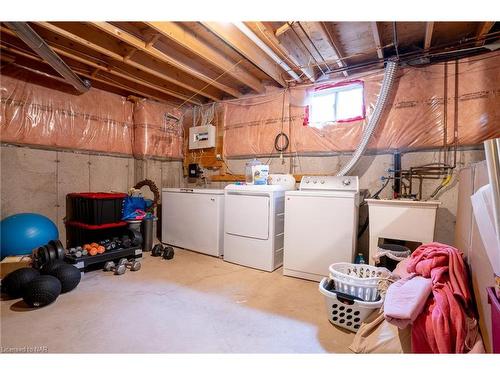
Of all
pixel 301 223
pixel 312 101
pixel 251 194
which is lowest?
pixel 301 223

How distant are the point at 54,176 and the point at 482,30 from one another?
4.85 meters

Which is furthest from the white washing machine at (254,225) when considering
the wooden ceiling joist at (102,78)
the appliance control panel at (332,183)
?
the wooden ceiling joist at (102,78)

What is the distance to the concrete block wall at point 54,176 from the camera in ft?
9.14

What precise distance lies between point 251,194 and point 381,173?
1520mm

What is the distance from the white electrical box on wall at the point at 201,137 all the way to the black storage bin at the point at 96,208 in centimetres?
150

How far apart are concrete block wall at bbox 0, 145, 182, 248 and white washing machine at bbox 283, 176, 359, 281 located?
8.80 ft

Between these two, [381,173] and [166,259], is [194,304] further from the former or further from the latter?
[381,173]

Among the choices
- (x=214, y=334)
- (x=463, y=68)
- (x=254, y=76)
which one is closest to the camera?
(x=214, y=334)

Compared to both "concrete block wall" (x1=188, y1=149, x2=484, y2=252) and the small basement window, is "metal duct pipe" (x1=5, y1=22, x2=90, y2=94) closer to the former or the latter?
"concrete block wall" (x1=188, y1=149, x2=484, y2=252)

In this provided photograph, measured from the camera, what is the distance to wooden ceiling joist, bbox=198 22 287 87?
2.12 metres

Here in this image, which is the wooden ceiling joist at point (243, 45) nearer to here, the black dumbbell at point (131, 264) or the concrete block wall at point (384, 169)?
the concrete block wall at point (384, 169)

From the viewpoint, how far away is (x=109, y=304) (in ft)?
6.26

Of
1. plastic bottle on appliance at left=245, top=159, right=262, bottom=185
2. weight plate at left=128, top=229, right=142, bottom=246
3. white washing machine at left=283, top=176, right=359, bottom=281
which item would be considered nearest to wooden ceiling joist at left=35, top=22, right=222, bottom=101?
plastic bottle on appliance at left=245, top=159, right=262, bottom=185

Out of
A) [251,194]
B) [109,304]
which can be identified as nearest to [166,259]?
[109,304]
